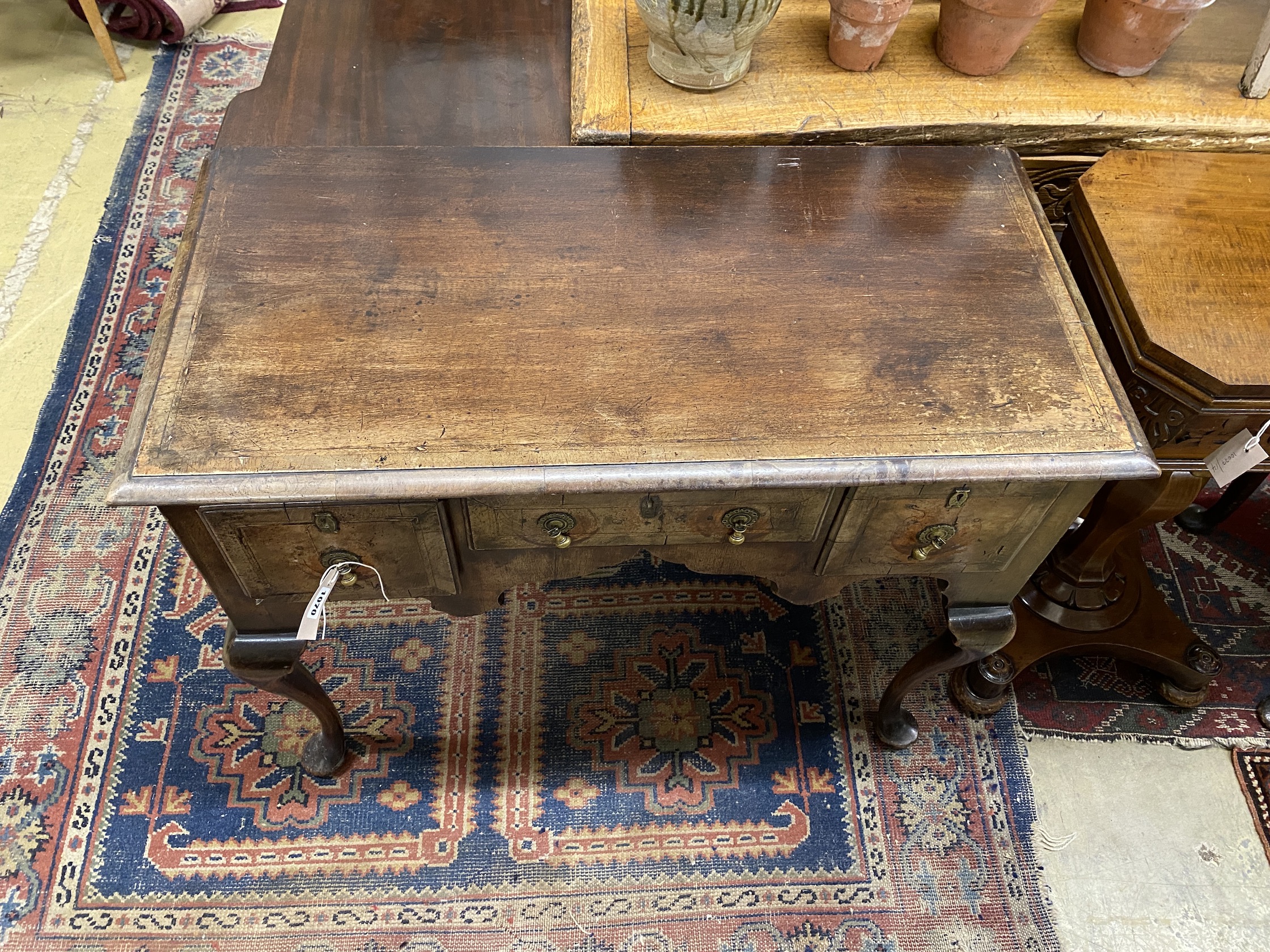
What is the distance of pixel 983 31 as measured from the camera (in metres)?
1.22

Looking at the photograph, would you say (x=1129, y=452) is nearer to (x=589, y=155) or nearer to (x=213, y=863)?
(x=589, y=155)

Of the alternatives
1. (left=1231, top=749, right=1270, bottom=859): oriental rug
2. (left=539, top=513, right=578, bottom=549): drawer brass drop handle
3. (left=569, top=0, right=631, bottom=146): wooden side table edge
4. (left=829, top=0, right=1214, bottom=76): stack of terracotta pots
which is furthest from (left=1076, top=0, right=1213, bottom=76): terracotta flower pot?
(left=1231, top=749, right=1270, bottom=859): oriental rug

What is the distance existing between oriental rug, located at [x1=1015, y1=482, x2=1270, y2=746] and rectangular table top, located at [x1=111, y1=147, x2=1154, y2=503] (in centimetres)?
81

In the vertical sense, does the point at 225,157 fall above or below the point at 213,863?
above

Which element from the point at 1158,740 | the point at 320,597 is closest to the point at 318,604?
the point at 320,597

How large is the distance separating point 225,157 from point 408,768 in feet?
3.18

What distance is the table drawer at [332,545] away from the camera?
0.92 metres

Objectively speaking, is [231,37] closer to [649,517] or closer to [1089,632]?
[649,517]

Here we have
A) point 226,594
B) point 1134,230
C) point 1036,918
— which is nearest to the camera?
point 226,594

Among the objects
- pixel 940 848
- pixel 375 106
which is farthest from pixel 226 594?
pixel 940 848

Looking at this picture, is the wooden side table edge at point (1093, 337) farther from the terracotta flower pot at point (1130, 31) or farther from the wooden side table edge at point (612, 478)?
the terracotta flower pot at point (1130, 31)

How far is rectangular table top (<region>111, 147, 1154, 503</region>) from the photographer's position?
2.88 feet

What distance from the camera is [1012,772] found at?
1479mm

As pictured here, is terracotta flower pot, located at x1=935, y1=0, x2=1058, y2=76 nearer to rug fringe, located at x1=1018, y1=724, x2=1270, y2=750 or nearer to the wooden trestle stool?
the wooden trestle stool
